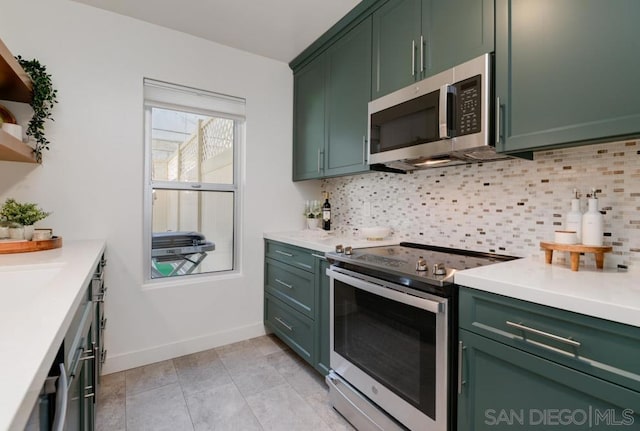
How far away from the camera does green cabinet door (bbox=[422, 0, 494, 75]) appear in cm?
142

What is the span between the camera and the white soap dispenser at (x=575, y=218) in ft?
4.39

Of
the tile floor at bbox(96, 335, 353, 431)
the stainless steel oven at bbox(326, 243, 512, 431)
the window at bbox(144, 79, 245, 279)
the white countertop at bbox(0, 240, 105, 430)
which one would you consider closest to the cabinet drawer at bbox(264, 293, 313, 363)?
the tile floor at bbox(96, 335, 353, 431)

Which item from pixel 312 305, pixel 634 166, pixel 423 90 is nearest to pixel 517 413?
pixel 634 166

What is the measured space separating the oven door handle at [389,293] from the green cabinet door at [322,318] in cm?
19

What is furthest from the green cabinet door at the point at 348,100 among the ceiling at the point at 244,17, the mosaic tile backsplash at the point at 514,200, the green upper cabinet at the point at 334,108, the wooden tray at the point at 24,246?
the wooden tray at the point at 24,246

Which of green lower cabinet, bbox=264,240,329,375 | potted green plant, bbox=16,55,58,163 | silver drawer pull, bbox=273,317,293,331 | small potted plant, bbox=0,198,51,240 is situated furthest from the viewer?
silver drawer pull, bbox=273,317,293,331

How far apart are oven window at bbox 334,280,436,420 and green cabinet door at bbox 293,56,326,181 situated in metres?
1.24

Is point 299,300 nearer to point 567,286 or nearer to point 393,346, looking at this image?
point 393,346

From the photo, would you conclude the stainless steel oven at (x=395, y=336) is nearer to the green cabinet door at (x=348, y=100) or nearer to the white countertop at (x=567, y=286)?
the white countertop at (x=567, y=286)

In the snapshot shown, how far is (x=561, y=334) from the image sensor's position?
0.95 meters

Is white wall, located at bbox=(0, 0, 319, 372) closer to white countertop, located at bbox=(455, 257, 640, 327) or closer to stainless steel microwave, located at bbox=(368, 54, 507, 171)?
stainless steel microwave, located at bbox=(368, 54, 507, 171)

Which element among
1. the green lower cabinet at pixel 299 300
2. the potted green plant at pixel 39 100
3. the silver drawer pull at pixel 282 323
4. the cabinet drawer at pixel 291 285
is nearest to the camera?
the potted green plant at pixel 39 100

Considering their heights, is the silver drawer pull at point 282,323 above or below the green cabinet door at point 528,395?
below

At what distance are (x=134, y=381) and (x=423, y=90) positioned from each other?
2.57m
